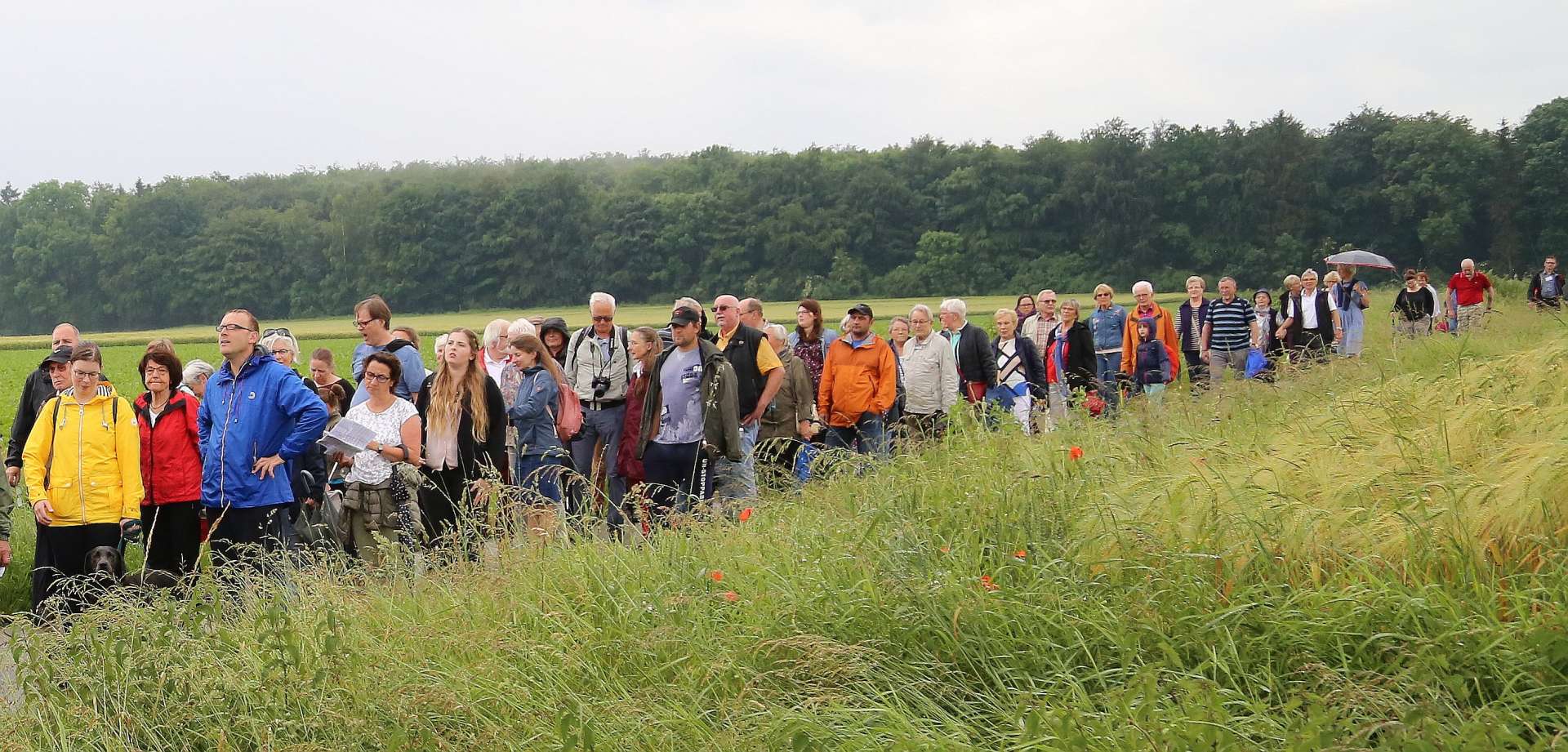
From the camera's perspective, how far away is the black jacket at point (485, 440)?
347 inches

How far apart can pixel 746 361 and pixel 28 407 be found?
5.41 meters

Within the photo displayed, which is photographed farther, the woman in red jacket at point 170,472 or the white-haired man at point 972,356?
the white-haired man at point 972,356

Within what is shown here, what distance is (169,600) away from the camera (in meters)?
5.51

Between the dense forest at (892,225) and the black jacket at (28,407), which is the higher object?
the dense forest at (892,225)

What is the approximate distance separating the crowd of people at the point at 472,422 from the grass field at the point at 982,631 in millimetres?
1145

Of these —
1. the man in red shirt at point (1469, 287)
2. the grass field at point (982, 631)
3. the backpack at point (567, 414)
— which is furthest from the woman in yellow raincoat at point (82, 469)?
the man in red shirt at point (1469, 287)

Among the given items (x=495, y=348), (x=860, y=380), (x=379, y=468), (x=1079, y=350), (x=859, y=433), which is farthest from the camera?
(x=1079, y=350)

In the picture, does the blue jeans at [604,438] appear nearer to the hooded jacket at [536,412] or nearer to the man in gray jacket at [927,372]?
the hooded jacket at [536,412]

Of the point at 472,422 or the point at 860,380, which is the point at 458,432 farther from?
the point at 860,380

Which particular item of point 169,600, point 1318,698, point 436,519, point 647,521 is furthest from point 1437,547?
point 436,519

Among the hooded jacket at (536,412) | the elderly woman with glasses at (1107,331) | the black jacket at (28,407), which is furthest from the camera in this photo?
the elderly woman with glasses at (1107,331)

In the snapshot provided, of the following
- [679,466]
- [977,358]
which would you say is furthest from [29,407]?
[977,358]

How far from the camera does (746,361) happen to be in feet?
35.6

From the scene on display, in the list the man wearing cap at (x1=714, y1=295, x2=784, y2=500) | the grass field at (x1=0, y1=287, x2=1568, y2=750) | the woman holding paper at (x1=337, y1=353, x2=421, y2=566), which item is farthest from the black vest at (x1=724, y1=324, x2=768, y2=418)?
the grass field at (x1=0, y1=287, x2=1568, y2=750)
